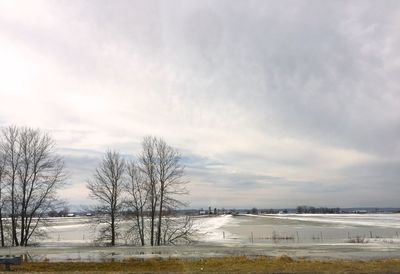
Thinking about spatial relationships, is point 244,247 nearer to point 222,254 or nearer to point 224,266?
point 222,254

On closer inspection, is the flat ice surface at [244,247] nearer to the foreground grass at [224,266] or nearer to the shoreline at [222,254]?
the shoreline at [222,254]

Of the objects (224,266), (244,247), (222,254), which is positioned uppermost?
(224,266)

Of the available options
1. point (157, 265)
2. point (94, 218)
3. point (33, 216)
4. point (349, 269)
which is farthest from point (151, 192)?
point (349, 269)

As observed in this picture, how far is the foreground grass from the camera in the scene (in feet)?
58.2

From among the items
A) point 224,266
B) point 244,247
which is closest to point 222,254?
point 244,247

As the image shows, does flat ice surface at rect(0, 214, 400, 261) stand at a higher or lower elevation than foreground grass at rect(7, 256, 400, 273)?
lower

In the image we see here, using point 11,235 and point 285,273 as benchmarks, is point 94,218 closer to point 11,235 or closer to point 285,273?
point 11,235

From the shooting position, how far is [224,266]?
786 inches

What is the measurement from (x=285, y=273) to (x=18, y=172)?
34339mm

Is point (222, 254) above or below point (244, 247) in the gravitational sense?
above

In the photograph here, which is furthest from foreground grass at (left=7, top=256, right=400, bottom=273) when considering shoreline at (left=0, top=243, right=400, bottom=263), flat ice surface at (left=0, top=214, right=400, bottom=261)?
flat ice surface at (left=0, top=214, right=400, bottom=261)

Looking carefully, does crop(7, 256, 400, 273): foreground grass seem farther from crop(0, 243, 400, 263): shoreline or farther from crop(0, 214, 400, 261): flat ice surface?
crop(0, 214, 400, 261): flat ice surface

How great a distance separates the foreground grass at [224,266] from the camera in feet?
58.2

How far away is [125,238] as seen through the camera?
46938mm
